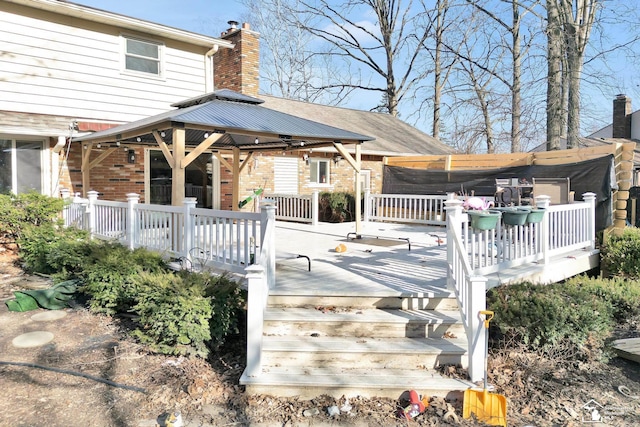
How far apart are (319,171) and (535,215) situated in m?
10.2

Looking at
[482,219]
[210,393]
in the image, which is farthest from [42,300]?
[482,219]

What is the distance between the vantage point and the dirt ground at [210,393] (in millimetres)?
3475

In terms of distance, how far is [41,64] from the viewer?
1003cm

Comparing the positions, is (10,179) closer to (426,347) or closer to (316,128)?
(316,128)

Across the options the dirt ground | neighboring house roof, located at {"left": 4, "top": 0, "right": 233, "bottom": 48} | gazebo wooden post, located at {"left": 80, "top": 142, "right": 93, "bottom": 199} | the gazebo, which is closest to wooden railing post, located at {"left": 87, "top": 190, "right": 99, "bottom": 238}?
the gazebo

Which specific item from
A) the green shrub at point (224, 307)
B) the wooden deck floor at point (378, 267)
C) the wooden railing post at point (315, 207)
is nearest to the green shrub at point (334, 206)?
the wooden railing post at point (315, 207)

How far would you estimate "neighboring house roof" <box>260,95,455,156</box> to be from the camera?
16.9 metres

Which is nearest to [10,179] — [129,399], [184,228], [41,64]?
[41,64]

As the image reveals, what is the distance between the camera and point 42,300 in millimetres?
5605

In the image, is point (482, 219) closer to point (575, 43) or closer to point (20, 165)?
point (20, 165)

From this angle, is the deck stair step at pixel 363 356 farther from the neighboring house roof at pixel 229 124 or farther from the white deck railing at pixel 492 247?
the neighboring house roof at pixel 229 124

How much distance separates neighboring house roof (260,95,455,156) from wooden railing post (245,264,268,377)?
11.9 m

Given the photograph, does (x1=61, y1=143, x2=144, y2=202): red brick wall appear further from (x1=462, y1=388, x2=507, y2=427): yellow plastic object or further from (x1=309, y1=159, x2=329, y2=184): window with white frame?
(x1=462, y1=388, x2=507, y2=427): yellow plastic object

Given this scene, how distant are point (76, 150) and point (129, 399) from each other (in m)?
8.46
